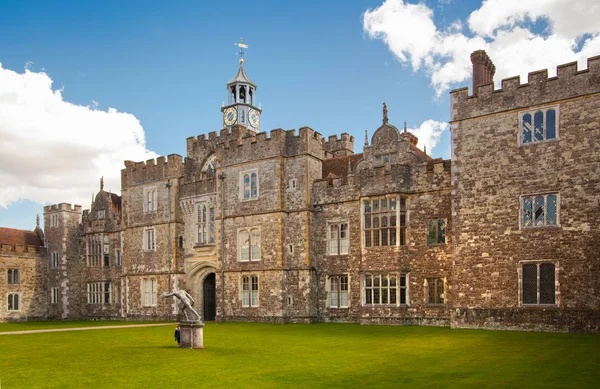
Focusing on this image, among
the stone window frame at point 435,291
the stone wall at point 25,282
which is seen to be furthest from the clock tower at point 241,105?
the stone window frame at point 435,291

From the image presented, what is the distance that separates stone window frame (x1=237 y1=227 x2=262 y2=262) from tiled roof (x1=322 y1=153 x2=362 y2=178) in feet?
16.7

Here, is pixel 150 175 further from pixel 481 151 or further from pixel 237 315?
pixel 481 151

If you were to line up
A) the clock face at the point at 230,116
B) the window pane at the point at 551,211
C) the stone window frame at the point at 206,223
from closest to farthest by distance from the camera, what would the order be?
1. the window pane at the point at 551,211
2. the stone window frame at the point at 206,223
3. the clock face at the point at 230,116

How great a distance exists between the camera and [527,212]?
78.1 feet

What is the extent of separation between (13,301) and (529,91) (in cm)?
3951

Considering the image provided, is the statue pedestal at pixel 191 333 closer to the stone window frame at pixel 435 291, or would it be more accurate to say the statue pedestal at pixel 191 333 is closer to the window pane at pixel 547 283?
the stone window frame at pixel 435 291

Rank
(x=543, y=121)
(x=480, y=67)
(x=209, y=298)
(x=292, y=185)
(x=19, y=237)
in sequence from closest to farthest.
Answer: (x=543, y=121) < (x=480, y=67) < (x=292, y=185) < (x=209, y=298) < (x=19, y=237)

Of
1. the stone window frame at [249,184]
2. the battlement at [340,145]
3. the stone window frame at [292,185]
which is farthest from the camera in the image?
the battlement at [340,145]

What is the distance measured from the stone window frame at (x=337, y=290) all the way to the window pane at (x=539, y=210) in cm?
1038

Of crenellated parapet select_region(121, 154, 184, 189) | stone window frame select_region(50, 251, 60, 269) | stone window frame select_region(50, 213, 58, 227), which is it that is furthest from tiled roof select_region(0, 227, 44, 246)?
crenellated parapet select_region(121, 154, 184, 189)

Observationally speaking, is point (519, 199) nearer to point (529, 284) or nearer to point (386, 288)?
point (529, 284)

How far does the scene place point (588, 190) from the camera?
2242 centimetres

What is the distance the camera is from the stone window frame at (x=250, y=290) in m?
32.6

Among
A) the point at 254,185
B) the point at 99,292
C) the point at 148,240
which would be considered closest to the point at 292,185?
the point at 254,185
